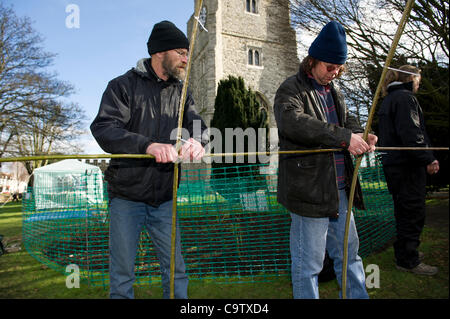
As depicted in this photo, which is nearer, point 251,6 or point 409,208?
point 409,208

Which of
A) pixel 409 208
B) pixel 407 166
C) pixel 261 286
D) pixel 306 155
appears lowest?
pixel 261 286

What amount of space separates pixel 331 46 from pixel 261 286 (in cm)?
237

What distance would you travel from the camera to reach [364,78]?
23.9ft

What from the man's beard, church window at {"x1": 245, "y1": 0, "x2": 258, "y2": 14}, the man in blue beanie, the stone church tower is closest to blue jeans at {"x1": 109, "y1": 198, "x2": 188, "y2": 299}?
the man in blue beanie

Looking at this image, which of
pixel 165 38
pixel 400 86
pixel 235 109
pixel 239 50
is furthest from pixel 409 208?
pixel 239 50

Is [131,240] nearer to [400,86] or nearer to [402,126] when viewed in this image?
[402,126]

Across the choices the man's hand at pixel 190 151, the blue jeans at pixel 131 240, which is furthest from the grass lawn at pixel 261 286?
the man's hand at pixel 190 151

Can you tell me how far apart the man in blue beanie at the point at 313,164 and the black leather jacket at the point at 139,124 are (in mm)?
621

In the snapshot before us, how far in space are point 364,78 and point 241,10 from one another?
50.5ft

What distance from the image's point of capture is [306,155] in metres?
1.76

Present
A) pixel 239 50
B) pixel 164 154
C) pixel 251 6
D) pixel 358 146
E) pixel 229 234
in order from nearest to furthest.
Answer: pixel 164 154, pixel 358 146, pixel 229 234, pixel 239 50, pixel 251 6

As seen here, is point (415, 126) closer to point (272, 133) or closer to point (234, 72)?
point (272, 133)

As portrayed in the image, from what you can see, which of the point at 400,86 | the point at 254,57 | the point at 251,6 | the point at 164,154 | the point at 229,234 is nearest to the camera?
the point at 164,154

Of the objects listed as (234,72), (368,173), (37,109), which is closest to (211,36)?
(234,72)
